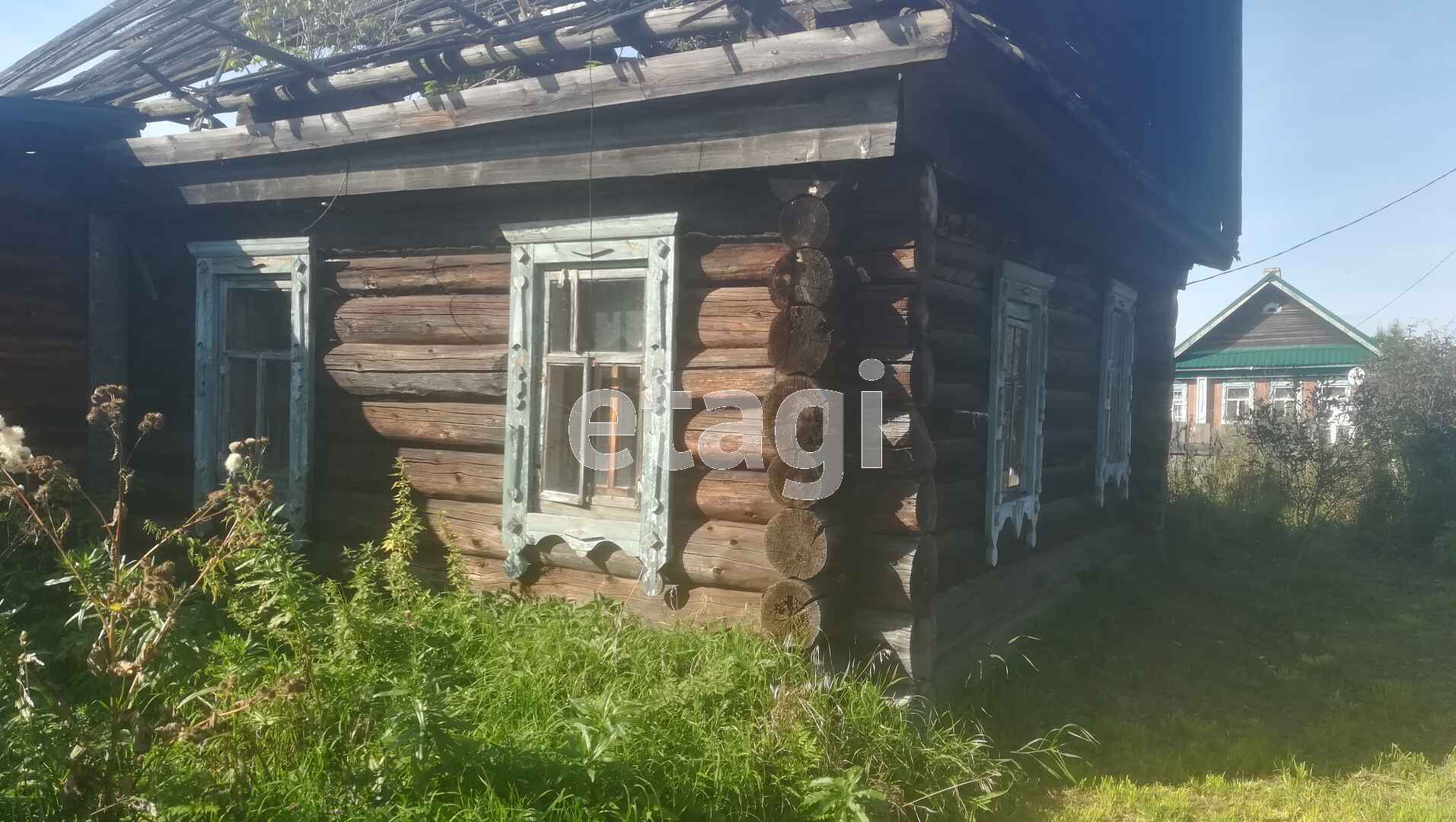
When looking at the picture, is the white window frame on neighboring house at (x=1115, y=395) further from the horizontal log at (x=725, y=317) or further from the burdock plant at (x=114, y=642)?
the burdock plant at (x=114, y=642)

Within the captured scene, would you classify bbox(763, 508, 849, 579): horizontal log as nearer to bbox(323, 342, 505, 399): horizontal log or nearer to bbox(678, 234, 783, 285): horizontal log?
bbox(678, 234, 783, 285): horizontal log

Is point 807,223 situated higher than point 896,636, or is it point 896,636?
point 807,223

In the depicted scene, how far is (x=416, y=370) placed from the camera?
5.71 m

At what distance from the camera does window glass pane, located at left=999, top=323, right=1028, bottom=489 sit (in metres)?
6.22

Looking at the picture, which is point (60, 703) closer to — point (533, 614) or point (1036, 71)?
point (533, 614)

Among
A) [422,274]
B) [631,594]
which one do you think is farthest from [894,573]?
[422,274]

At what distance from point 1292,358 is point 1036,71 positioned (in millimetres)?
24009

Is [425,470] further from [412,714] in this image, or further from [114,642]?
[114,642]

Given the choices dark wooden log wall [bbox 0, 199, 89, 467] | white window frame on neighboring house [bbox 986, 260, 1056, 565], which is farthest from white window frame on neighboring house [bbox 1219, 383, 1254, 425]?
dark wooden log wall [bbox 0, 199, 89, 467]

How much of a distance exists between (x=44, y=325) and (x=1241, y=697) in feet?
26.0

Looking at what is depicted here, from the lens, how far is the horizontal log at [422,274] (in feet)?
18.0

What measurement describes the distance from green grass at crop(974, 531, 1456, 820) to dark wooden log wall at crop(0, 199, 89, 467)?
6091 mm

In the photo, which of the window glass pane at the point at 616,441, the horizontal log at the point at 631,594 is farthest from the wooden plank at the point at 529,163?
the horizontal log at the point at 631,594

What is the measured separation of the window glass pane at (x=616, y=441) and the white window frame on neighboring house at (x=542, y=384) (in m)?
0.07
